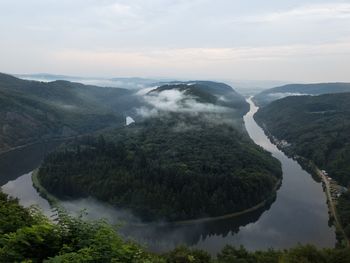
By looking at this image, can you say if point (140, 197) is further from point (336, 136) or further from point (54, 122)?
point (54, 122)

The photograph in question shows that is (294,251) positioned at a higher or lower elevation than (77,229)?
lower

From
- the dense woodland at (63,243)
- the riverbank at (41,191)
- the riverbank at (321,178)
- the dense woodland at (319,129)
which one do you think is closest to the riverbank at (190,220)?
the riverbank at (41,191)

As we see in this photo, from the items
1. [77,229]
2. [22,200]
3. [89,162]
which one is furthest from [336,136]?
[77,229]

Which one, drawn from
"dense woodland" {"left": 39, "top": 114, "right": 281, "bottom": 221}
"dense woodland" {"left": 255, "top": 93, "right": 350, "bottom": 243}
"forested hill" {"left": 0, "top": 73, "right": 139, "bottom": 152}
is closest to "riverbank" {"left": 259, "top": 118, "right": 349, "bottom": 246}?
"dense woodland" {"left": 255, "top": 93, "right": 350, "bottom": 243}

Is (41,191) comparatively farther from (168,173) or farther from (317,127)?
(317,127)

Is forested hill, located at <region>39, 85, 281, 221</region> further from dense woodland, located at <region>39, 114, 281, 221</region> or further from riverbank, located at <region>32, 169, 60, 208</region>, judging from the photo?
riverbank, located at <region>32, 169, 60, 208</region>

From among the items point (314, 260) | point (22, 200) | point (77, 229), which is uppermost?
point (77, 229)

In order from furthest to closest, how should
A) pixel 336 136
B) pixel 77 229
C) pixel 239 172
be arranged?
1. pixel 336 136
2. pixel 239 172
3. pixel 77 229

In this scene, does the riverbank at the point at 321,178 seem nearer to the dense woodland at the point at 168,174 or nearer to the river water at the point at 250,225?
the river water at the point at 250,225
